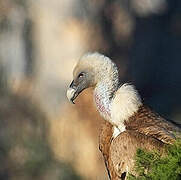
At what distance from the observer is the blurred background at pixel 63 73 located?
11.1m

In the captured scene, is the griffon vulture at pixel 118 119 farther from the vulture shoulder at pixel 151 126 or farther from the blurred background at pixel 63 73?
the blurred background at pixel 63 73

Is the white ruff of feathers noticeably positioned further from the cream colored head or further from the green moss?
the green moss

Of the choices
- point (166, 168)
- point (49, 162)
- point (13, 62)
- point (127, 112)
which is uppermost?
point (166, 168)

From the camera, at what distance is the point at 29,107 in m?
11.3

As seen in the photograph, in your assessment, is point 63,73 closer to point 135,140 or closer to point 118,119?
point 118,119

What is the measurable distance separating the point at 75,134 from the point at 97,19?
126cm

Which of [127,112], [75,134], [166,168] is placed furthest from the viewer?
[75,134]

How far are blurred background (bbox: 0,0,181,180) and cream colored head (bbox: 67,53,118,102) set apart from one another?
3411 mm

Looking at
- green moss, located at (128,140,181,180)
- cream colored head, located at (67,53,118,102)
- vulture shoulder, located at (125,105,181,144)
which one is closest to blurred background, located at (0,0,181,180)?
cream colored head, located at (67,53,118,102)

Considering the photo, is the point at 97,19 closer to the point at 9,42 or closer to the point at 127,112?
the point at 9,42

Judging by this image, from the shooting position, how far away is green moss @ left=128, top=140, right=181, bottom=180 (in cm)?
462

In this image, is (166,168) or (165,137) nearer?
(166,168)

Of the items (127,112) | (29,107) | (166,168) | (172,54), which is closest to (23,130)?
(29,107)

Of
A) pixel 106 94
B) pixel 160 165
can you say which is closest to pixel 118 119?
pixel 106 94
